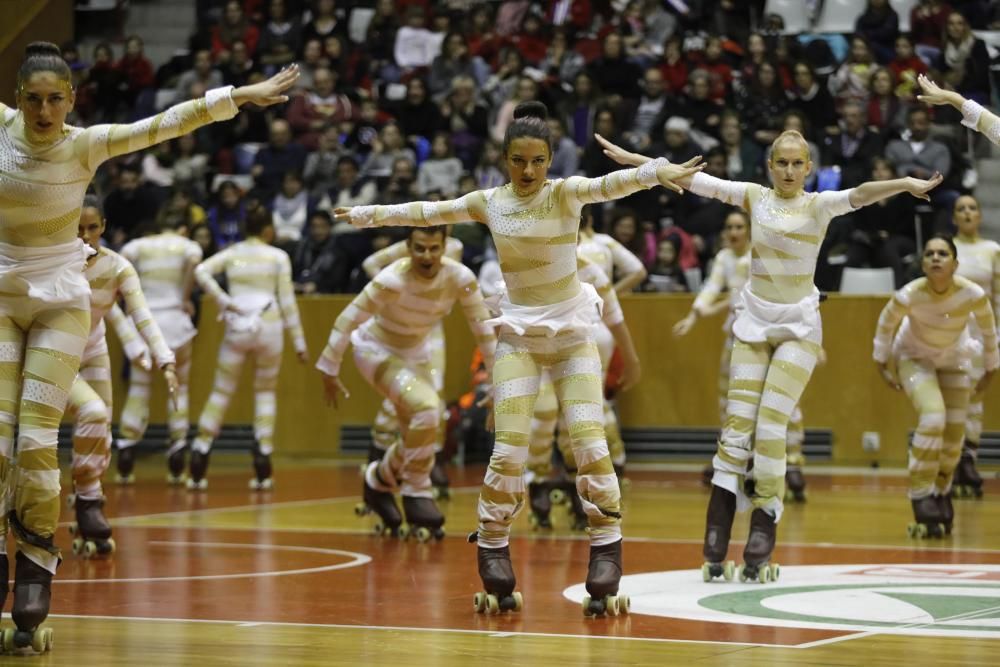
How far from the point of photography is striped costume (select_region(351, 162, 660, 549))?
7.51m

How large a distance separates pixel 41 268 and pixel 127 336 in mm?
3801

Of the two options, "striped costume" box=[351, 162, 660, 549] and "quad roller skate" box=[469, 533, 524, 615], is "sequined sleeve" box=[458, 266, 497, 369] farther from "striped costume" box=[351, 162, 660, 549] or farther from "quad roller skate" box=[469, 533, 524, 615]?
"quad roller skate" box=[469, 533, 524, 615]

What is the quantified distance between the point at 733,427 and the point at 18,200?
157 inches

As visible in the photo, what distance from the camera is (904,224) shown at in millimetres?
16938

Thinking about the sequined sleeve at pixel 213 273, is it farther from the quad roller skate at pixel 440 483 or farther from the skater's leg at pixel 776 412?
the skater's leg at pixel 776 412

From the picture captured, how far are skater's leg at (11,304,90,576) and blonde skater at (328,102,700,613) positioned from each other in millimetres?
1515

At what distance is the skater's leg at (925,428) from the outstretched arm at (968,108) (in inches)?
136

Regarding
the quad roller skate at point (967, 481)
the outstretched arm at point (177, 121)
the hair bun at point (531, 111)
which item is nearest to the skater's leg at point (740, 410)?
the hair bun at point (531, 111)

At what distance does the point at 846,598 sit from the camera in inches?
309

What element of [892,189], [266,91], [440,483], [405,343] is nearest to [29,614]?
[266,91]

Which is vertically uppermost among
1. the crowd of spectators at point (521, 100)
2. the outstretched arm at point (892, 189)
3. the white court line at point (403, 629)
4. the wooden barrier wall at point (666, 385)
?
the crowd of spectators at point (521, 100)

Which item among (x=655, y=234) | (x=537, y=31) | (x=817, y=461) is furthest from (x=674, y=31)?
(x=817, y=461)

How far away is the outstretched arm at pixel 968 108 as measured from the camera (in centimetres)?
778

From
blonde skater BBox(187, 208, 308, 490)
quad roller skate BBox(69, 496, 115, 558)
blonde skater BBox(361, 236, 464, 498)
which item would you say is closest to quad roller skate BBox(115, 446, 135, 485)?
blonde skater BBox(187, 208, 308, 490)
